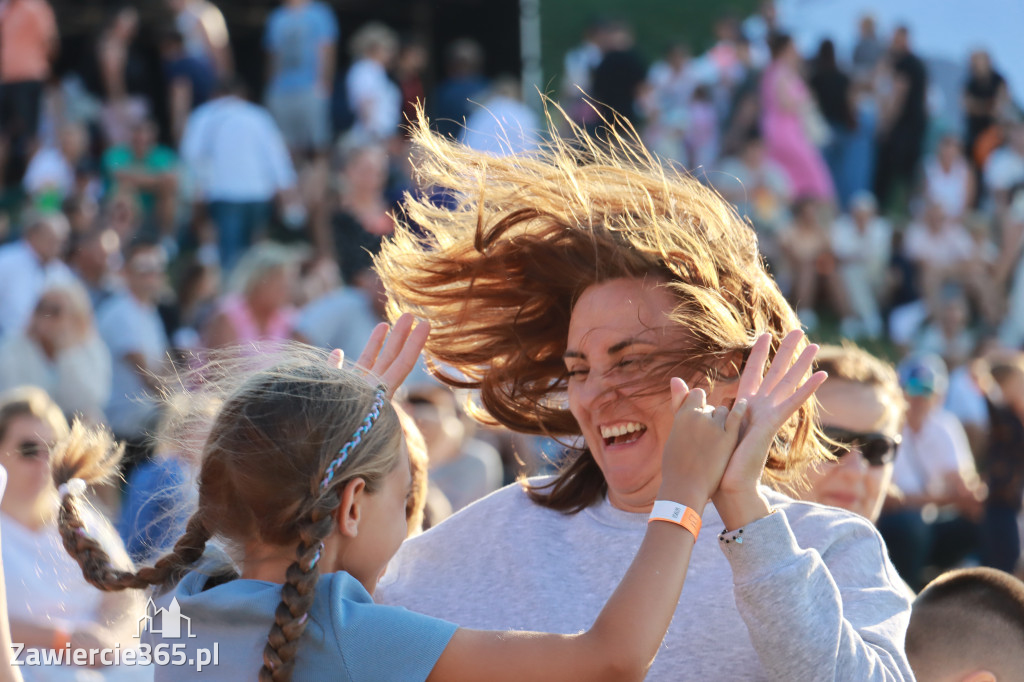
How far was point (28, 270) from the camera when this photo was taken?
23.8 ft

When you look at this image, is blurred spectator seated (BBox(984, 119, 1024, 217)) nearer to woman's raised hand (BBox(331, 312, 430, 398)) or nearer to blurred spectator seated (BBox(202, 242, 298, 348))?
blurred spectator seated (BBox(202, 242, 298, 348))

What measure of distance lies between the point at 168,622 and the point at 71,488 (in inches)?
15.3

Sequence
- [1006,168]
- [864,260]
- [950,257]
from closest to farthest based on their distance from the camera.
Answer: [950,257], [864,260], [1006,168]

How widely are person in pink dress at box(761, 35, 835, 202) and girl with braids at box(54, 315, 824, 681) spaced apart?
9.92 meters

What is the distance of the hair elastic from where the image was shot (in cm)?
187

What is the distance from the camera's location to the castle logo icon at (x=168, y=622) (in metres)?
1.86

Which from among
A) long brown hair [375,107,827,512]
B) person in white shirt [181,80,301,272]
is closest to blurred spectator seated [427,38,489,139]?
person in white shirt [181,80,301,272]

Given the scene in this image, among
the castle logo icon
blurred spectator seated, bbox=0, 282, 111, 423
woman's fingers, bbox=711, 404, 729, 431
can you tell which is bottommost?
blurred spectator seated, bbox=0, 282, 111, 423

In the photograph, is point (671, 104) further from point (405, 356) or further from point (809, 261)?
point (405, 356)

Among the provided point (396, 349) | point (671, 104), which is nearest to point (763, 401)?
point (396, 349)

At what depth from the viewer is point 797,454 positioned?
230 cm

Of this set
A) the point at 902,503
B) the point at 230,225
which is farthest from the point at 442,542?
the point at 230,225

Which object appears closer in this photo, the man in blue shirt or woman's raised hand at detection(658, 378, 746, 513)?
woman's raised hand at detection(658, 378, 746, 513)

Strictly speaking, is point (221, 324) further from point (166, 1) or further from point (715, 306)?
point (166, 1)
